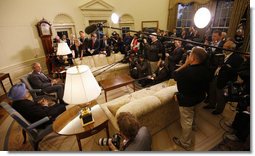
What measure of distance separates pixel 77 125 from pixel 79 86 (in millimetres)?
701

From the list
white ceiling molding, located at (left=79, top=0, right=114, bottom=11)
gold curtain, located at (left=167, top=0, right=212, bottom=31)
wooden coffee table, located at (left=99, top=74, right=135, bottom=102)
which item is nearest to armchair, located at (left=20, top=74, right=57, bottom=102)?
wooden coffee table, located at (left=99, top=74, right=135, bottom=102)

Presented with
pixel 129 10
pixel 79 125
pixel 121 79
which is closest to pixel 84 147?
pixel 79 125

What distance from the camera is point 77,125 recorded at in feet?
5.82

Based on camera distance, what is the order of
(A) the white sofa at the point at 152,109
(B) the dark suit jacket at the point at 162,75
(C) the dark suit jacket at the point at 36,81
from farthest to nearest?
(B) the dark suit jacket at the point at 162,75, (C) the dark suit jacket at the point at 36,81, (A) the white sofa at the point at 152,109

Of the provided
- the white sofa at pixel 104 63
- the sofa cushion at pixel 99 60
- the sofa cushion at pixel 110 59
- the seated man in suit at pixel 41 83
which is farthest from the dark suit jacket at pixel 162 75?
the seated man in suit at pixel 41 83

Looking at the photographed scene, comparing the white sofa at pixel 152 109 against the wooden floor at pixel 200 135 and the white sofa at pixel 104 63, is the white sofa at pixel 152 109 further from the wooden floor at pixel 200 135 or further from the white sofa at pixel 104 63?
the white sofa at pixel 104 63

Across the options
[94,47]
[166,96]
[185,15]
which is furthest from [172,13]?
[166,96]

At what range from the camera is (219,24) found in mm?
6070

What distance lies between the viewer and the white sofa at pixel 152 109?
6.07 feet

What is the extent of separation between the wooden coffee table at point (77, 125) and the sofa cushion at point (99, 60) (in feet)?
9.43

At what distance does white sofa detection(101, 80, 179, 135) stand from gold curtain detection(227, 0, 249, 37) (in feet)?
17.3

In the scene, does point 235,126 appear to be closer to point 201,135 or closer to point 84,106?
point 201,135

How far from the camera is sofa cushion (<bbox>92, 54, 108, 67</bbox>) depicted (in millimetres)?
4693

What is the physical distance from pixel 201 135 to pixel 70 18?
6.03m
